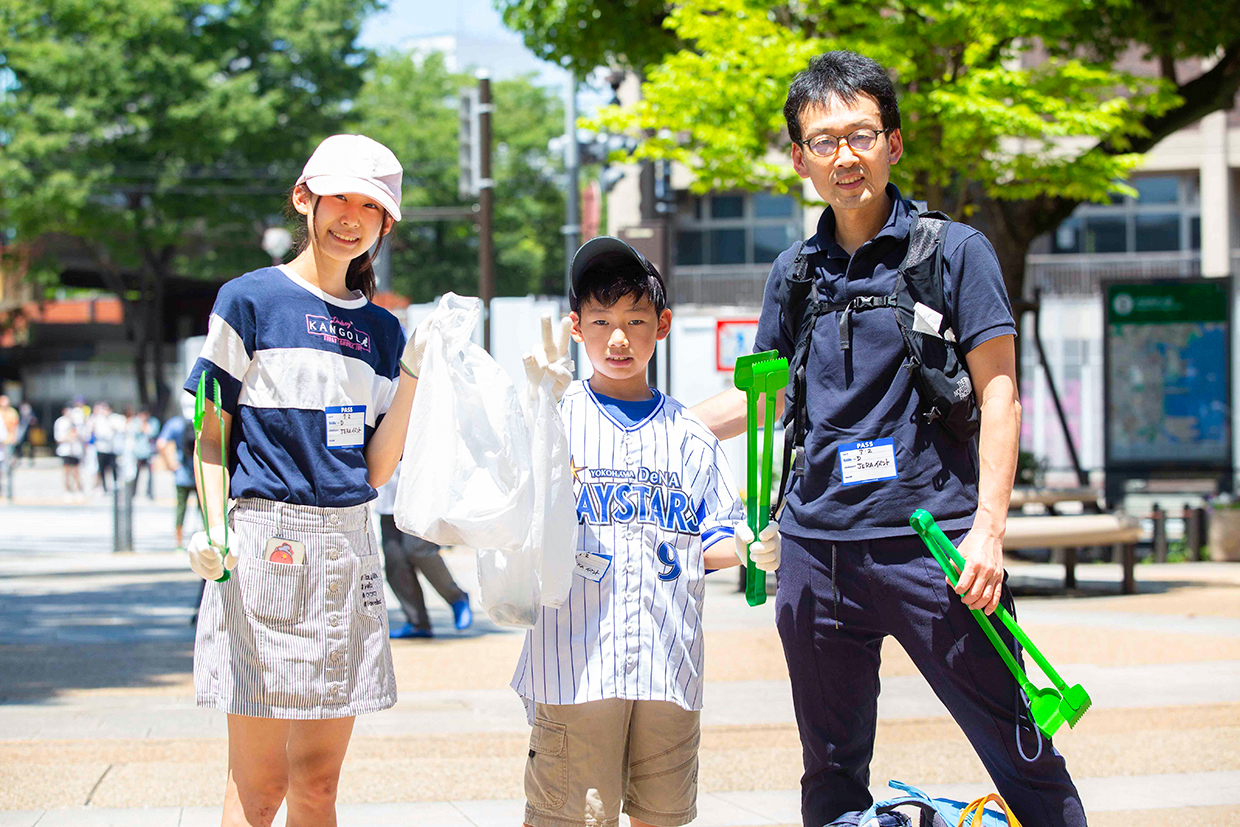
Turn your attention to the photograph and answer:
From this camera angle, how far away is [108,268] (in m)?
42.2

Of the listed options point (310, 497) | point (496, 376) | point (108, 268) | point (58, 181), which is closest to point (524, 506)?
point (496, 376)

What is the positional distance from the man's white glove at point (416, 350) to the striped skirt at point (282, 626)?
1.18 ft

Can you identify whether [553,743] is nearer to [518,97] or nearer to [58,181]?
[58,181]

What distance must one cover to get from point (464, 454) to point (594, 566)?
0.41 m

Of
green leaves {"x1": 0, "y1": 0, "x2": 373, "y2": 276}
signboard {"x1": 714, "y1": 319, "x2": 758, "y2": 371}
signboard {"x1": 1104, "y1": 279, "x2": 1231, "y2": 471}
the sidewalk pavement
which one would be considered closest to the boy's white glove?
the sidewalk pavement

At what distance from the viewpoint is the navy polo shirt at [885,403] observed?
2.88 m

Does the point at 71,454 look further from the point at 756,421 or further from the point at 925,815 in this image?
the point at 925,815

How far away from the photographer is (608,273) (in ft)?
10.4

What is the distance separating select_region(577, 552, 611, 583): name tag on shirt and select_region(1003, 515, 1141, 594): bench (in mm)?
8256

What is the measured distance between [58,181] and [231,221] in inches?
195

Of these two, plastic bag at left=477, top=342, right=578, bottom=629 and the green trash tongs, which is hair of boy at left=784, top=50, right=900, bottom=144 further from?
the green trash tongs

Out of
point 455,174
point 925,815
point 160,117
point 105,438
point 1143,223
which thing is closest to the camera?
point 925,815

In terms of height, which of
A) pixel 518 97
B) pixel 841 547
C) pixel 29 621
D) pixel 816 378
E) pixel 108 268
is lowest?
pixel 29 621

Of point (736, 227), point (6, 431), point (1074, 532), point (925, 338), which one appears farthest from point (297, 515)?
point (736, 227)
